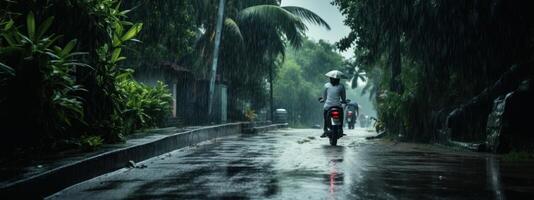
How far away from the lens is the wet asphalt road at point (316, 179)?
6.25 meters

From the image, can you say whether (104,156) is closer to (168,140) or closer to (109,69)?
(109,69)

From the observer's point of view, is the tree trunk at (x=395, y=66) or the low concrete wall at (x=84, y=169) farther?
the tree trunk at (x=395, y=66)

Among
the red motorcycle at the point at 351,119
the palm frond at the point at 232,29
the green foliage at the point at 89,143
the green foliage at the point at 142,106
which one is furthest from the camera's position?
the red motorcycle at the point at 351,119

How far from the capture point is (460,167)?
9078mm

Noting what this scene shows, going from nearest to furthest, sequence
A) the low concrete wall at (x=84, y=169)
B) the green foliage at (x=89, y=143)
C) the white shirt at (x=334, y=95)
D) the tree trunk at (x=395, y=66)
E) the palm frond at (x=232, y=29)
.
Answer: the low concrete wall at (x=84, y=169) < the green foliage at (x=89, y=143) < the white shirt at (x=334, y=95) < the tree trunk at (x=395, y=66) < the palm frond at (x=232, y=29)

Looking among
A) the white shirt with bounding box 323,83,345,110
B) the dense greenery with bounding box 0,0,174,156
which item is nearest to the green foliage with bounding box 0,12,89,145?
the dense greenery with bounding box 0,0,174,156

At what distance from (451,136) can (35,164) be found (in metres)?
10.1

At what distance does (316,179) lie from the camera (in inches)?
292

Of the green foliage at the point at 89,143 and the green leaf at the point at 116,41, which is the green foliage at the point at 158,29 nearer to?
the green leaf at the point at 116,41

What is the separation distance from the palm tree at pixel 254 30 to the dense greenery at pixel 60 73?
603 inches

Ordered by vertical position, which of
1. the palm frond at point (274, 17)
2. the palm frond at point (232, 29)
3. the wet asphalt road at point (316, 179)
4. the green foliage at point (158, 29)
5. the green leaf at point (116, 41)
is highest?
the palm frond at point (274, 17)

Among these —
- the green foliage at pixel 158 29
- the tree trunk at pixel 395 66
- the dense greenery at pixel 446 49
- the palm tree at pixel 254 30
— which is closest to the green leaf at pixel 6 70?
the dense greenery at pixel 446 49

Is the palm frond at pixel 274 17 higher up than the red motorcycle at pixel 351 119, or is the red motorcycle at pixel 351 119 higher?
the palm frond at pixel 274 17

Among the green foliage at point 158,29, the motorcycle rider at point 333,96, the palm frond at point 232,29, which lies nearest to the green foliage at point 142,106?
the green foliage at point 158,29
